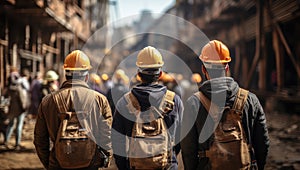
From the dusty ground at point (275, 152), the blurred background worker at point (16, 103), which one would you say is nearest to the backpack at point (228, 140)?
the dusty ground at point (275, 152)

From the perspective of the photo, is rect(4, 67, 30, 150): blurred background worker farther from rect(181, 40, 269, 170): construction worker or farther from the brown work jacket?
rect(181, 40, 269, 170): construction worker

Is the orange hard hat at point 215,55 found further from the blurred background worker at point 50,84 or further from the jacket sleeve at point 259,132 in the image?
the blurred background worker at point 50,84

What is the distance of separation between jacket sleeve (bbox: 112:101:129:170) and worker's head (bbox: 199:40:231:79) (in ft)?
2.83

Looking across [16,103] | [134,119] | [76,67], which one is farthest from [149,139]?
[16,103]

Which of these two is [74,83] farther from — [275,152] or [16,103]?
[275,152]

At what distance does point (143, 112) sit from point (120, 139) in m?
0.36

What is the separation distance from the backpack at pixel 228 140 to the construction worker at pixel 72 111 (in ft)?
3.23

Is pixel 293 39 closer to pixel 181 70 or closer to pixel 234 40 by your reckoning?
pixel 234 40

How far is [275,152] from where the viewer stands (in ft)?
23.3

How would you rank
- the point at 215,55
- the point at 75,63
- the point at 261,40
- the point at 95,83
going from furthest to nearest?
the point at 261,40
the point at 95,83
the point at 75,63
the point at 215,55

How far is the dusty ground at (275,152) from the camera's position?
6261mm

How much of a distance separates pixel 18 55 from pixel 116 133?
407 inches

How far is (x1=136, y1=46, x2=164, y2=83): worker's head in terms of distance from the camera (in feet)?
9.48

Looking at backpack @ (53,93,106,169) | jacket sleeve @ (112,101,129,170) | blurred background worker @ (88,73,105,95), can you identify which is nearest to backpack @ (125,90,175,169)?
jacket sleeve @ (112,101,129,170)
